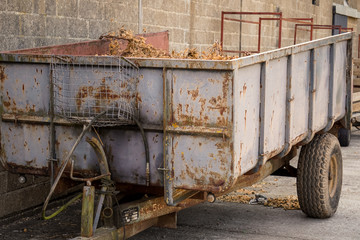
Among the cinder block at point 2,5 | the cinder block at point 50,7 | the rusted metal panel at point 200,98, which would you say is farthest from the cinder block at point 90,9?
the rusted metal panel at point 200,98

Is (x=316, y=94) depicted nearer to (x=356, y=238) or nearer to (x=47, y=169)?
(x=356, y=238)

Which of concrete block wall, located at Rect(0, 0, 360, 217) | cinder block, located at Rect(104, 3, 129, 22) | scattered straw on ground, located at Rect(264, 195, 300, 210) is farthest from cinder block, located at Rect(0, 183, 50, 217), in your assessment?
cinder block, located at Rect(104, 3, 129, 22)

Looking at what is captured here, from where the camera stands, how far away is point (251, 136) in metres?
4.99

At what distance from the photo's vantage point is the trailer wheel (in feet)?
21.5

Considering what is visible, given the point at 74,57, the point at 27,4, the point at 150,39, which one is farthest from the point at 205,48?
the point at 74,57

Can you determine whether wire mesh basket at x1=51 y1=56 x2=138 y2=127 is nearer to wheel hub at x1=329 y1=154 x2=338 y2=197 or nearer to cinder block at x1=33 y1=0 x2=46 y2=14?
cinder block at x1=33 y1=0 x2=46 y2=14

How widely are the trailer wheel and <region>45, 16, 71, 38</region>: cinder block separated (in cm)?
333

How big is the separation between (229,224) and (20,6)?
3337 mm

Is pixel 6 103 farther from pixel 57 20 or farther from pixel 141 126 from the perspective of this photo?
pixel 57 20

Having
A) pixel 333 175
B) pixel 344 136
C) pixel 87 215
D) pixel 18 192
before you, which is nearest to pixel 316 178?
pixel 333 175

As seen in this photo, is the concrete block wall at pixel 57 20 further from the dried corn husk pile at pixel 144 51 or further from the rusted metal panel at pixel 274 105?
the rusted metal panel at pixel 274 105

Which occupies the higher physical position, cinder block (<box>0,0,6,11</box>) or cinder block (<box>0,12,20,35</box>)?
cinder block (<box>0,0,6,11</box>)

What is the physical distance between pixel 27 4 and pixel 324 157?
3.72 meters

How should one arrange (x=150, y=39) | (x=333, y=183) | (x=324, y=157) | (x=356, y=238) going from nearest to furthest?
(x=356, y=238)
(x=324, y=157)
(x=333, y=183)
(x=150, y=39)
